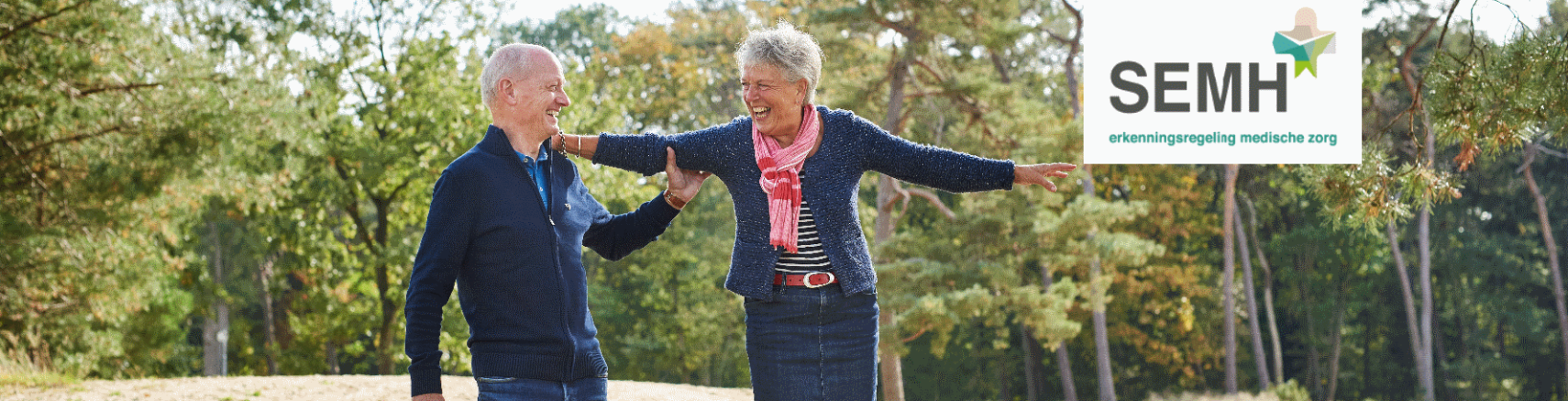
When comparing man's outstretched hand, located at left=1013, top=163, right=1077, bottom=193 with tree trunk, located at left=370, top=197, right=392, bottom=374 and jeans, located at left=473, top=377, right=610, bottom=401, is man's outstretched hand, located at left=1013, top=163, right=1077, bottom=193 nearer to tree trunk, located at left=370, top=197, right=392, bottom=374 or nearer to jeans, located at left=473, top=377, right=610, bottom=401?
jeans, located at left=473, top=377, right=610, bottom=401

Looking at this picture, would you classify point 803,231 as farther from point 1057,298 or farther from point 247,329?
point 247,329

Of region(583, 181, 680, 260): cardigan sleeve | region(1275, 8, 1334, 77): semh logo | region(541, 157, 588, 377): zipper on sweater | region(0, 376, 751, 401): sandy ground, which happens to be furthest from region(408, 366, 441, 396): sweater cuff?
region(1275, 8, 1334, 77): semh logo

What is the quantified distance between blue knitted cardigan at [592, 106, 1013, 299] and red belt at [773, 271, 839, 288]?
2cm

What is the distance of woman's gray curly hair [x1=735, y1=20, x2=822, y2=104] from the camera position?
257cm

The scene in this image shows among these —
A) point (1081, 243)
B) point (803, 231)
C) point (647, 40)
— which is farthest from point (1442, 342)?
point (803, 231)

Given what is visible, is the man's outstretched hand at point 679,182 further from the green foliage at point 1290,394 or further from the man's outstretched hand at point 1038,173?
the green foliage at point 1290,394

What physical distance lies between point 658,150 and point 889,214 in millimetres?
12413

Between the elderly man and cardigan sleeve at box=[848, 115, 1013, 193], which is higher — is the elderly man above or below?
below

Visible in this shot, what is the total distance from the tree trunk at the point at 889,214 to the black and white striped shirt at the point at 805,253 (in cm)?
1061

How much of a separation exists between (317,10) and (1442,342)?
77.4 feet

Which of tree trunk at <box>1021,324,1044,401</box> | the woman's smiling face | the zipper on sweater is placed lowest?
tree trunk at <box>1021,324,1044,401</box>

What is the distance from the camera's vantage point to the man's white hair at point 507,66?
2469 millimetres

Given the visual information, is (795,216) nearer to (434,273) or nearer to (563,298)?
(563,298)

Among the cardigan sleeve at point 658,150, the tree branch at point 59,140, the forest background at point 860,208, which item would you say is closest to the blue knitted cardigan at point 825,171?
the cardigan sleeve at point 658,150
